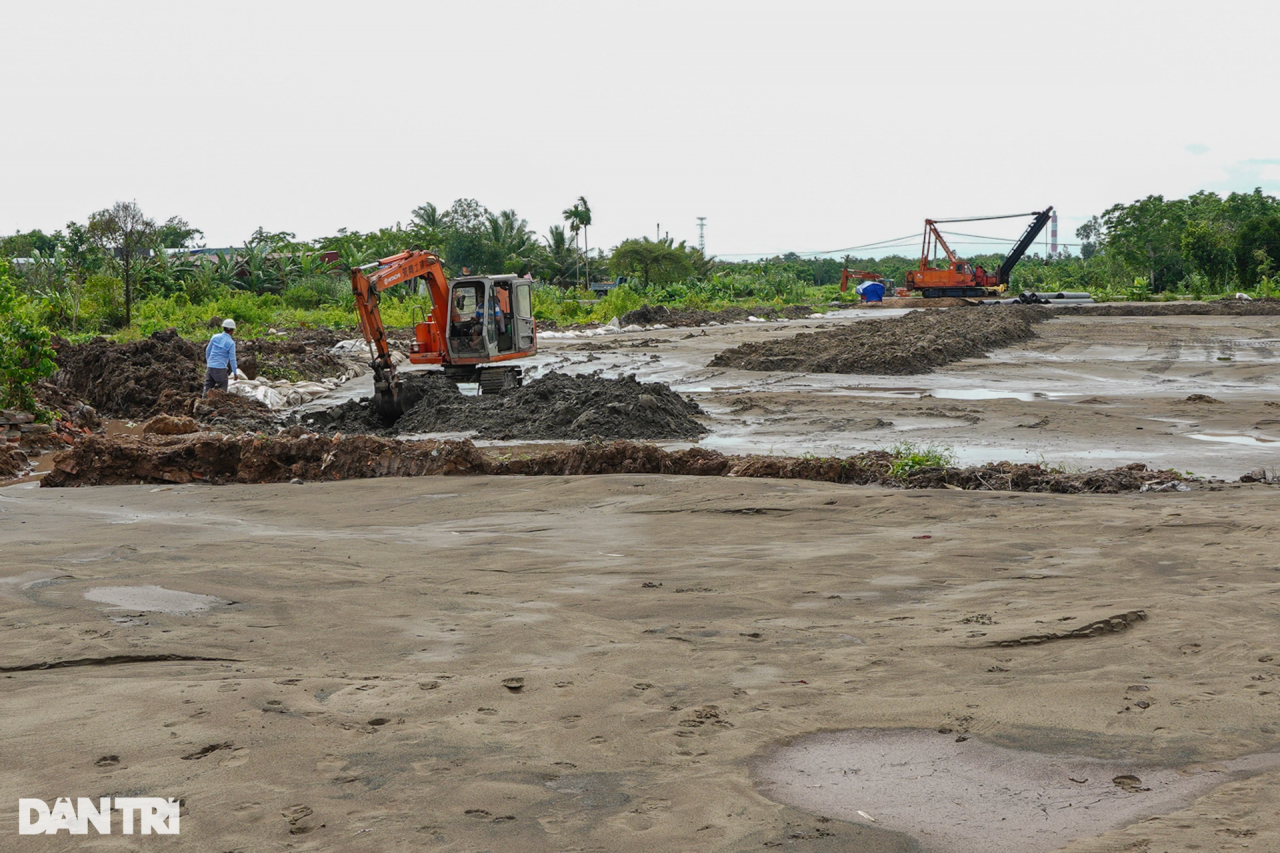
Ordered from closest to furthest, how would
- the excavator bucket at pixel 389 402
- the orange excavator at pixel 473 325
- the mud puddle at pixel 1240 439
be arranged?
1. the mud puddle at pixel 1240 439
2. the excavator bucket at pixel 389 402
3. the orange excavator at pixel 473 325

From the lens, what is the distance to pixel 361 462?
13.1m

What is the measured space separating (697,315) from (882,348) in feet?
77.3

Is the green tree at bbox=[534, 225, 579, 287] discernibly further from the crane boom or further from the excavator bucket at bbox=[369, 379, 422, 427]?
the excavator bucket at bbox=[369, 379, 422, 427]

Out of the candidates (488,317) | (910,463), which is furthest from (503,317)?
(910,463)

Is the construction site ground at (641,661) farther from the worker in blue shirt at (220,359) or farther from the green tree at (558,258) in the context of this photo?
the green tree at (558,258)

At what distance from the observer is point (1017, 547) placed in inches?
303

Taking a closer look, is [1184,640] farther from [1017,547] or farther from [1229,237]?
[1229,237]

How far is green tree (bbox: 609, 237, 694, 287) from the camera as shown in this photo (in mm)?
71062

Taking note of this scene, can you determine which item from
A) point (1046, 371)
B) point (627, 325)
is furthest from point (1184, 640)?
point (627, 325)

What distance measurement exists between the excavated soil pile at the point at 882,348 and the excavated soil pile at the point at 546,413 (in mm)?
8233
